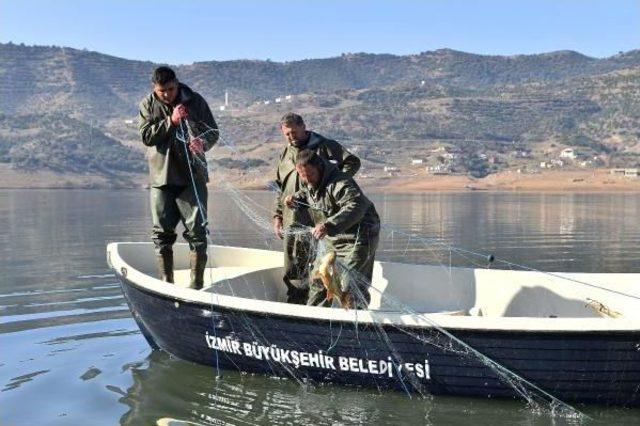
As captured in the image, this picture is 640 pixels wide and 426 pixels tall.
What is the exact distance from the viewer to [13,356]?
867cm

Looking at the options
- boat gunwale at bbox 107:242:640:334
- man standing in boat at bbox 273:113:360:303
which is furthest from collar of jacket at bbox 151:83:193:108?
boat gunwale at bbox 107:242:640:334

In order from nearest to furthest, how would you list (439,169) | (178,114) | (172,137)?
(178,114), (172,137), (439,169)

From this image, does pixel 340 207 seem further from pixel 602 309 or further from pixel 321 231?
pixel 602 309

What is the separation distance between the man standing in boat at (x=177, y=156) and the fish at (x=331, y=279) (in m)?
1.49

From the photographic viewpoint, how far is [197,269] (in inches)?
325

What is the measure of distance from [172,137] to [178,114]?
400mm

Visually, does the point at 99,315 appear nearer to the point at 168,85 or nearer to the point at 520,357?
the point at 168,85

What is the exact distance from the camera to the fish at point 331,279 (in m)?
7.02

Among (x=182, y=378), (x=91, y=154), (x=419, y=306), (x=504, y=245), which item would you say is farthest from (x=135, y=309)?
(x=91, y=154)

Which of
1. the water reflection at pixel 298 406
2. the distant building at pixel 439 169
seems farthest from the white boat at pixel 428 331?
the distant building at pixel 439 169

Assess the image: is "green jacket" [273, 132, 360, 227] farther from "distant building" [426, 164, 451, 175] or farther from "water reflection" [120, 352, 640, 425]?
"distant building" [426, 164, 451, 175]

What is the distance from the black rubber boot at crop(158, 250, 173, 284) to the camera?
838cm

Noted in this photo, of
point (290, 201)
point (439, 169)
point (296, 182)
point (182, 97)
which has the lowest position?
point (439, 169)

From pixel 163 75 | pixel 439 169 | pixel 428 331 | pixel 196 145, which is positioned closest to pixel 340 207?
pixel 428 331
